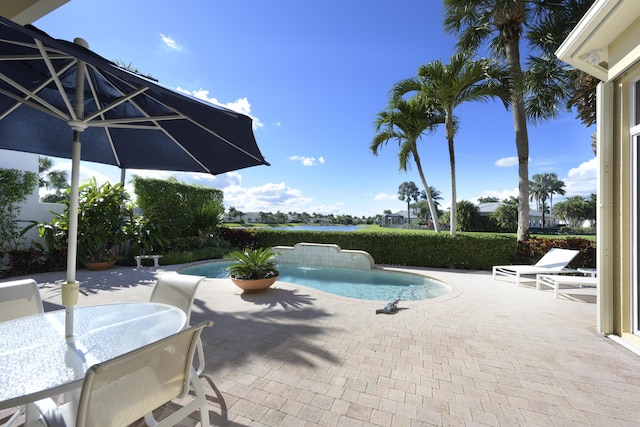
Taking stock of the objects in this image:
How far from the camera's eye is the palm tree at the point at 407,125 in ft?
34.5

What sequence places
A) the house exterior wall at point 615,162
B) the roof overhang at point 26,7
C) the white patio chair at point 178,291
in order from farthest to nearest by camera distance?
the roof overhang at point 26,7
the house exterior wall at point 615,162
the white patio chair at point 178,291

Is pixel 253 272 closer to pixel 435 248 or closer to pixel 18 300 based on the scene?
pixel 18 300

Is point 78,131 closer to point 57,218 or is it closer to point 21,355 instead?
point 21,355

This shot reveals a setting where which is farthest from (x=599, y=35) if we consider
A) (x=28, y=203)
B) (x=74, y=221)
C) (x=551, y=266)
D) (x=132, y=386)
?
(x=28, y=203)

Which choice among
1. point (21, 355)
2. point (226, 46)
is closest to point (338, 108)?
point (226, 46)

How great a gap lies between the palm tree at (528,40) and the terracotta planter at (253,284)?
854 centimetres

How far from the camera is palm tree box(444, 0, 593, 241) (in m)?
8.84

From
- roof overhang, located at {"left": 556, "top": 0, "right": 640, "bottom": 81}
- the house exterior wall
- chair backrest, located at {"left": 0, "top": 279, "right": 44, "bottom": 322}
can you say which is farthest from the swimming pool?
chair backrest, located at {"left": 0, "top": 279, "right": 44, "bottom": 322}

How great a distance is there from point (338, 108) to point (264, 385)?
13.6m

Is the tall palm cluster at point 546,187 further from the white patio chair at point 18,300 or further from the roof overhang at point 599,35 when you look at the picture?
the white patio chair at point 18,300

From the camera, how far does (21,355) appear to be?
1686mm

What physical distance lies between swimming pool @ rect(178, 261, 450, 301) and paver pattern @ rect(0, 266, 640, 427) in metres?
1.82

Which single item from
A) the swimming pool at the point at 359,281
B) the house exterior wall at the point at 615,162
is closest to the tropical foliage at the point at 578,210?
the swimming pool at the point at 359,281

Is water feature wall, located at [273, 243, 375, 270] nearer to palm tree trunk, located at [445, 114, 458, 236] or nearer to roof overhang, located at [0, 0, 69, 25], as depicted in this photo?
palm tree trunk, located at [445, 114, 458, 236]
